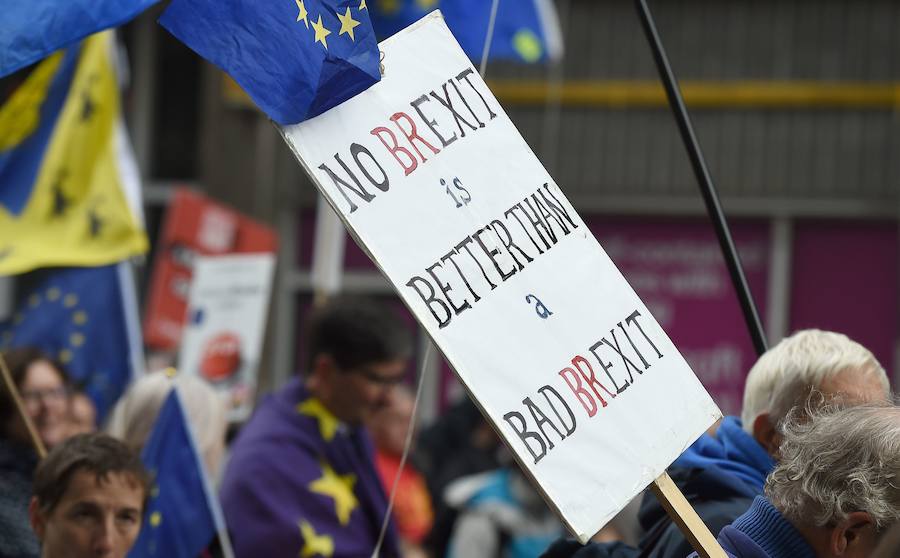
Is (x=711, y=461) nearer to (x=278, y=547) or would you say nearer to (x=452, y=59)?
(x=452, y=59)

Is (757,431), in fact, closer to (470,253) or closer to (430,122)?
(470,253)

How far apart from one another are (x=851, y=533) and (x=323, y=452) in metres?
2.62

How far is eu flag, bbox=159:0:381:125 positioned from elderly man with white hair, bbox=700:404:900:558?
3.47 feet

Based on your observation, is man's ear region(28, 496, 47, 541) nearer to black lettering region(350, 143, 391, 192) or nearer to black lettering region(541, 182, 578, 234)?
black lettering region(350, 143, 391, 192)

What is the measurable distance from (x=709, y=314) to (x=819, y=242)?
899 millimetres

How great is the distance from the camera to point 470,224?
3008mm

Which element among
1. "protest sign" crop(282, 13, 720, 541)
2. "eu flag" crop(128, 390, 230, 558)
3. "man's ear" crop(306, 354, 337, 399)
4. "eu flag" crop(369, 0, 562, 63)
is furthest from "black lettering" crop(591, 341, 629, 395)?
"eu flag" crop(369, 0, 562, 63)

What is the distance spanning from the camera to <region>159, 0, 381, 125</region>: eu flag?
10.1 feet

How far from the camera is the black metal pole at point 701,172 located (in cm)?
380

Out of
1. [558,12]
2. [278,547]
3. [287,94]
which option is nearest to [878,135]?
[558,12]

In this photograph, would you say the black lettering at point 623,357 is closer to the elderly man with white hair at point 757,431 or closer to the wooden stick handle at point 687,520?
the wooden stick handle at point 687,520

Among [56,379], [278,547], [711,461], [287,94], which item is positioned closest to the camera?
[287,94]

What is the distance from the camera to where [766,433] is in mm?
3557

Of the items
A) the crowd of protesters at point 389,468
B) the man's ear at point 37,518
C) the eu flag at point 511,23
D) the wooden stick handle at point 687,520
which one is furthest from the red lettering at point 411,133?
the eu flag at point 511,23
